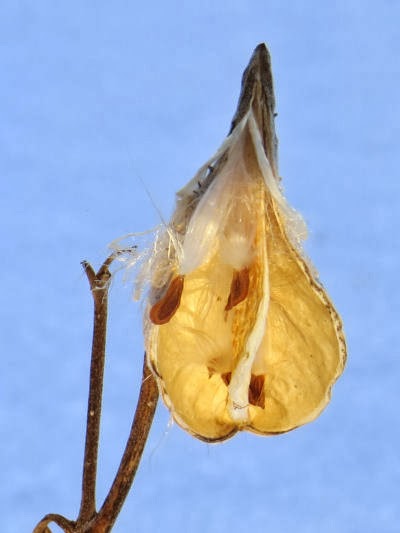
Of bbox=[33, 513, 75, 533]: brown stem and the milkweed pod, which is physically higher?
the milkweed pod

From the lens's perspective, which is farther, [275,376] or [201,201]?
[275,376]

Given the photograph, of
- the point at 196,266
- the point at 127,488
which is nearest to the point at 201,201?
the point at 196,266

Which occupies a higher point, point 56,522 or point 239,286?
point 239,286

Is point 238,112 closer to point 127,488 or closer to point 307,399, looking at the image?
point 307,399

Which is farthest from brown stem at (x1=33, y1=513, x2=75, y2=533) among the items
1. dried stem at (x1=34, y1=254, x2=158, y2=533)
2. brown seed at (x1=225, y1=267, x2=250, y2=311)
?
brown seed at (x1=225, y1=267, x2=250, y2=311)

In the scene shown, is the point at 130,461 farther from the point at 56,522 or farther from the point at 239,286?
the point at 239,286

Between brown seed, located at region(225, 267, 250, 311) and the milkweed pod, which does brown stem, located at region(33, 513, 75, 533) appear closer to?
the milkweed pod

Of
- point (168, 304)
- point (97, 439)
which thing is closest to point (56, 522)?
point (97, 439)
